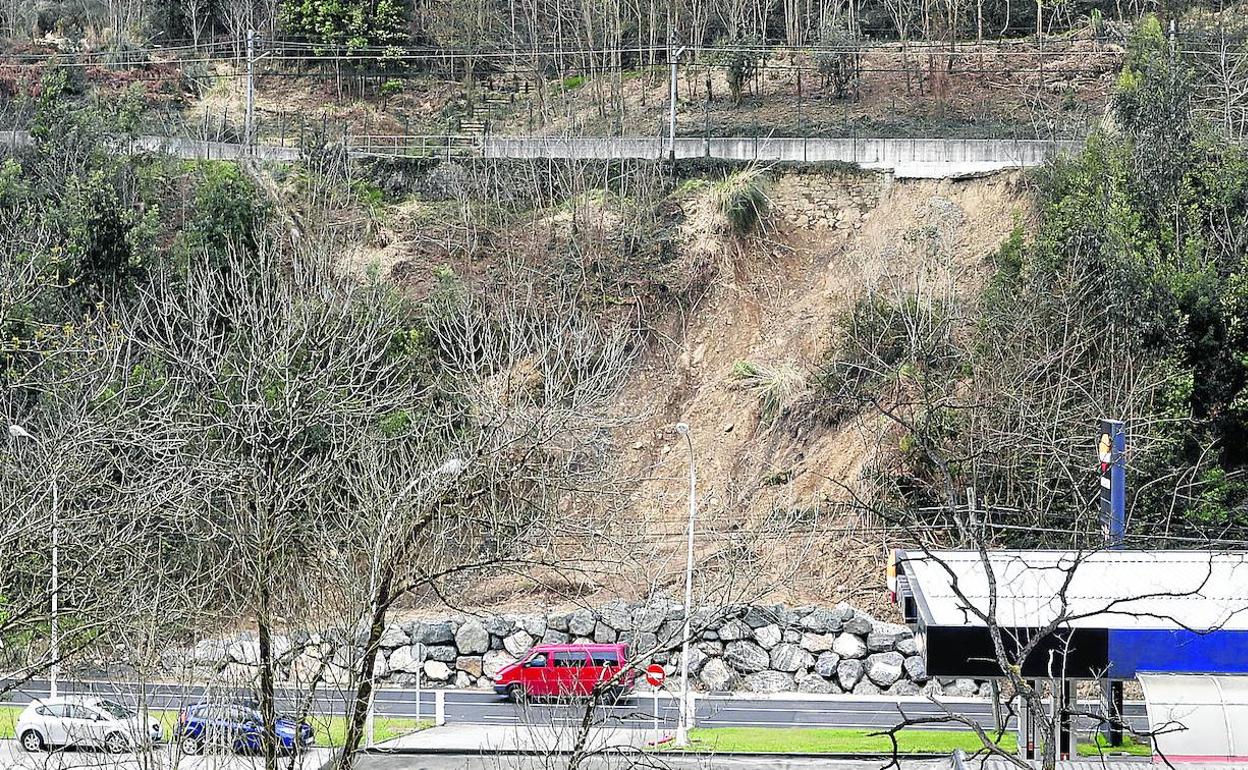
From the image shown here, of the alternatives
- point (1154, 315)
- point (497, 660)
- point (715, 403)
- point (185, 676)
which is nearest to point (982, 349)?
point (1154, 315)

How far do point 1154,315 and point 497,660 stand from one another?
15776mm

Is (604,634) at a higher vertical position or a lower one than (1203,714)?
lower

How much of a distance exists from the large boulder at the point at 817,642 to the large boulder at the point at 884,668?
2.73 ft

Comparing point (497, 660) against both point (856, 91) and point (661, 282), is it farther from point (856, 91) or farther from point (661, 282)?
point (856, 91)

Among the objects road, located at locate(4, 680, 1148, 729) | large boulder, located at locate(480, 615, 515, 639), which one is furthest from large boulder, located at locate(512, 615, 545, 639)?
road, located at locate(4, 680, 1148, 729)

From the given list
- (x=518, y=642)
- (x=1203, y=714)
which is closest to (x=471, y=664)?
(x=518, y=642)

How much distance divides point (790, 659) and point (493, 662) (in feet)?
20.0

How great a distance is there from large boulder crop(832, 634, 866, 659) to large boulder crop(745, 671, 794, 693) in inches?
44.1

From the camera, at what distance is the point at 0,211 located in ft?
119

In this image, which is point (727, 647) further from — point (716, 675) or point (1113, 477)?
point (1113, 477)

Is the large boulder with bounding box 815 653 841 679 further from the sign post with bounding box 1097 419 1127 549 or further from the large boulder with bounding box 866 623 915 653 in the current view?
the sign post with bounding box 1097 419 1127 549

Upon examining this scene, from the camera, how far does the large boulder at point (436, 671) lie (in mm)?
30484

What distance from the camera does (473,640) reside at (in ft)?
101

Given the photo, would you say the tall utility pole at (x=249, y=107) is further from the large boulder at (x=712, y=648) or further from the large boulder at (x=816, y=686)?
the large boulder at (x=816, y=686)
